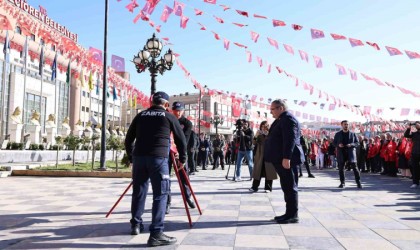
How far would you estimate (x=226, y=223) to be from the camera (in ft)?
16.6

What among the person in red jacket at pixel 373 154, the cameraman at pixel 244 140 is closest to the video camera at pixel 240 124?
the cameraman at pixel 244 140

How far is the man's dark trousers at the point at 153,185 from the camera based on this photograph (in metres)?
A: 3.97

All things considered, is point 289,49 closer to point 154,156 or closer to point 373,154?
point 373,154

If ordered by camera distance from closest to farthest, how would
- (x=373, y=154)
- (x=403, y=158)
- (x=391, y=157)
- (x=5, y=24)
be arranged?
(x=403, y=158) < (x=391, y=157) < (x=373, y=154) < (x=5, y=24)

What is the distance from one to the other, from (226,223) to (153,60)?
8.93 metres

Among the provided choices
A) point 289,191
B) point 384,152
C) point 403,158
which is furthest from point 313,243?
point 384,152

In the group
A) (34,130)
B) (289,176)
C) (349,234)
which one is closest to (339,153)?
(289,176)

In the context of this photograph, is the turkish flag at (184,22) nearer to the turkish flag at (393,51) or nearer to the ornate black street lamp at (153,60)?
the ornate black street lamp at (153,60)

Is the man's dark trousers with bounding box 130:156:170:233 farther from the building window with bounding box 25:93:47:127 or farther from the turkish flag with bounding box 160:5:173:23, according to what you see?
the building window with bounding box 25:93:47:127

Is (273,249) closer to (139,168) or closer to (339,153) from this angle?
(139,168)

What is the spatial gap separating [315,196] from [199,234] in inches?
180

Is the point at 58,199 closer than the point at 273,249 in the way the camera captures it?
No

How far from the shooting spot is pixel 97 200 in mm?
7199

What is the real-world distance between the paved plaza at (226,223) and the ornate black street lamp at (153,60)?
597 centimetres
